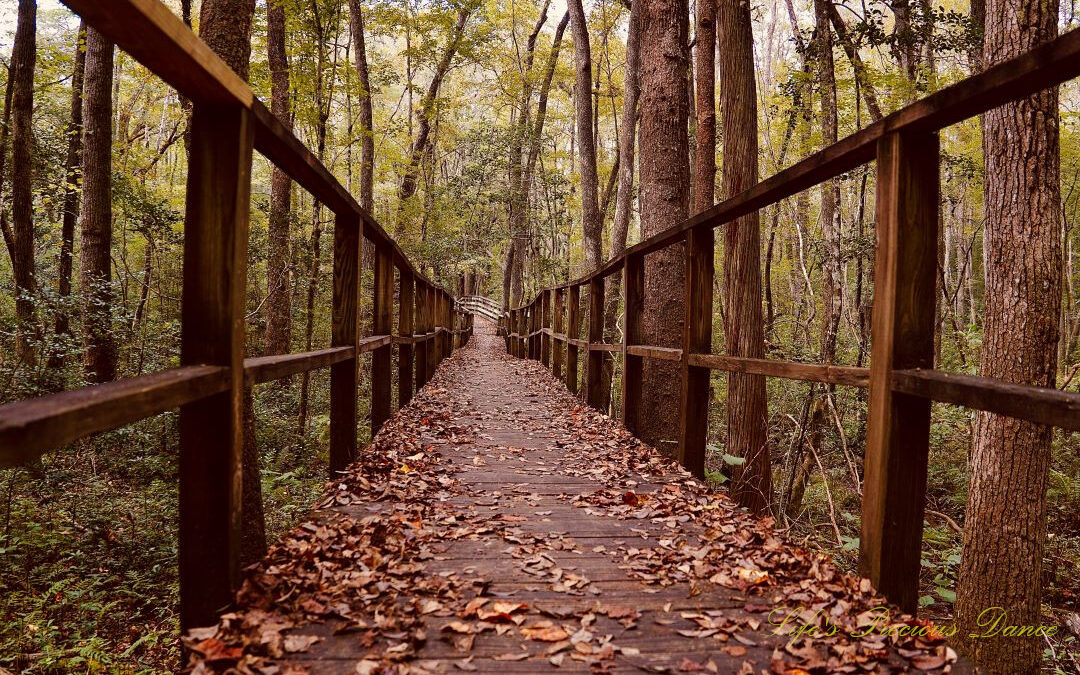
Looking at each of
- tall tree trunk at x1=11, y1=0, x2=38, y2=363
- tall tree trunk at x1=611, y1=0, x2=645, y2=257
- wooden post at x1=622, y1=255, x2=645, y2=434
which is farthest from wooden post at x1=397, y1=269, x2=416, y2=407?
tall tree trunk at x1=611, y1=0, x2=645, y2=257

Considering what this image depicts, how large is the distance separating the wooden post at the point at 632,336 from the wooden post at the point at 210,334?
3.82m

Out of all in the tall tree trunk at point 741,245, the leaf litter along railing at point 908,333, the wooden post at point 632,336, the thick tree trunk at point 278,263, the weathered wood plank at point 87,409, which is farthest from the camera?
the thick tree trunk at point 278,263

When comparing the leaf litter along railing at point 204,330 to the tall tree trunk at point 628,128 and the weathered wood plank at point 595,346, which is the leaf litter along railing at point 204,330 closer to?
the weathered wood plank at point 595,346

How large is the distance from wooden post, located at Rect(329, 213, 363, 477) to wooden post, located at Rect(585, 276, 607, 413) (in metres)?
3.21

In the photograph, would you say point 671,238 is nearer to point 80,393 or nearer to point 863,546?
point 863,546

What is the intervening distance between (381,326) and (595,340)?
2637 mm

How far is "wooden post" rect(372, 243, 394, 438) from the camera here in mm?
4754

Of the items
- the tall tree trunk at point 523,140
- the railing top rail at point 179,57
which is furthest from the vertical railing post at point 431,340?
the tall tree trunk at point 523,140

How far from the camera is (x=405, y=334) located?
6562 mm

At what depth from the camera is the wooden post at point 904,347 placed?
196cm

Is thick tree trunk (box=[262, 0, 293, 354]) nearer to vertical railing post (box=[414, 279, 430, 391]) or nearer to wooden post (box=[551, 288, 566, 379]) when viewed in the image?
vertical railing post (box=[414, 279, 430, 391])

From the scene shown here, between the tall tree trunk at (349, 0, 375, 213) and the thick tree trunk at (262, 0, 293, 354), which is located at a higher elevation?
the tall tree trunk at (349, 0, 375, 213)

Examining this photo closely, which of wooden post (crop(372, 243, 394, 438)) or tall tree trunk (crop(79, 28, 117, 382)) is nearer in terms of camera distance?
→ wooden post (crop(372, 243, 394, 438))

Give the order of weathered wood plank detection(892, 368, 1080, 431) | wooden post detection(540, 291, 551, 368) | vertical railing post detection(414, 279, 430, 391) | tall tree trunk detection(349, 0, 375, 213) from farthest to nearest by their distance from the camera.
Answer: tall tree trunk detection(349, 0, 375, 213)
wooden post detection(540, 291, 551, 368)
vertical railing post detection(414, 279, 430, 391)
weathered wood plank detection(892, 368, 1080, 431)
